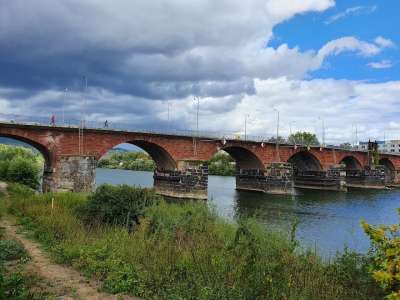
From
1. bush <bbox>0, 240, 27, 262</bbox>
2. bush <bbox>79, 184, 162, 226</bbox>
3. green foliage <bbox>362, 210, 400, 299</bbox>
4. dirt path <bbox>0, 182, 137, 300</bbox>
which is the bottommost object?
dirt path <bbox>0, 182, 137, 300</bbox>

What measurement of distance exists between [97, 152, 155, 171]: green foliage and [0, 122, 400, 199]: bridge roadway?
70.7 meters

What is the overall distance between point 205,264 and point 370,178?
8611cm

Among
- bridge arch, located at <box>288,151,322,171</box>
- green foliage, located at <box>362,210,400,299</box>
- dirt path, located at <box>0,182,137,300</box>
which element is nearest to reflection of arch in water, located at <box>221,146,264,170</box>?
bridge arch, located at <box>288,151,322,171</box>

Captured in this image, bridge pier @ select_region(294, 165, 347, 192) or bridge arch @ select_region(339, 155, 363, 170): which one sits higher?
bridge arch @ select_region(339, 155, 363, 170)

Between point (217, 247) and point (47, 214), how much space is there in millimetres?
9040

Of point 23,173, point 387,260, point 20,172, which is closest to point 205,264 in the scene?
point 387,260

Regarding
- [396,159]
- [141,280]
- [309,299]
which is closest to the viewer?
[309,299]

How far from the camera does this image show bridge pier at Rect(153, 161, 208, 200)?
51656mm

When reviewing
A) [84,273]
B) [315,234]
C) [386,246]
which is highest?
[386,246]

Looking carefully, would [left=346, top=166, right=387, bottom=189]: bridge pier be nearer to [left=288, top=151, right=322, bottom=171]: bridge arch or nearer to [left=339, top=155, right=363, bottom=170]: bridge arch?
[left=339, top=155, right=363, bottom=170]: bridge arch

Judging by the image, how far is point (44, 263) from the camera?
33.1 feet

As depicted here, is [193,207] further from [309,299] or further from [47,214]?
[309,299]

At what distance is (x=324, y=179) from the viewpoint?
76750 millimetres

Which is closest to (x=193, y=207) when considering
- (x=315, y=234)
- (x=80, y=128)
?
(x=315, y=234)
